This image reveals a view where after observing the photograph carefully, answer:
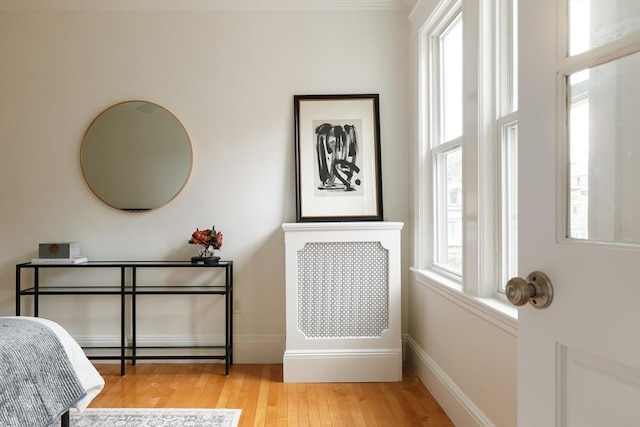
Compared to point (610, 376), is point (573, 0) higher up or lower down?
higher up

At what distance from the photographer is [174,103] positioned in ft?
10.4

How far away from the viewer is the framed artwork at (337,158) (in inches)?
123

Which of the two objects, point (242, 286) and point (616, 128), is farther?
point (242, 286)

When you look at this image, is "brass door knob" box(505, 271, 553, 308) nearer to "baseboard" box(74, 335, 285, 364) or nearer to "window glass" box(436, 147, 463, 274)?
"window glass" box(436, 147, 463, 274)

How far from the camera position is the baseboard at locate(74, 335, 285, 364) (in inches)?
125

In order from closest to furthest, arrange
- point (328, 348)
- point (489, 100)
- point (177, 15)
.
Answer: point (489, 100) → point (328, 348) → point (177, 15)

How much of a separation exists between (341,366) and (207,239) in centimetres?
128

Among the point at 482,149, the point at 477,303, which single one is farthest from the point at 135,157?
the point at 477,303

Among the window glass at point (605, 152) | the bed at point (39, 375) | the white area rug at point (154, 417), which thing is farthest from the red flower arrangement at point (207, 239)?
the window glass at point (605, 152)

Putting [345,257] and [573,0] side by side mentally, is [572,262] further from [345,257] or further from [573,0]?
[345,257]

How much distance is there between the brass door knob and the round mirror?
107 inches

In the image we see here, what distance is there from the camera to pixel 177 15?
125 inches

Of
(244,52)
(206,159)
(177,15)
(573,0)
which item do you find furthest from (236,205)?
(573,0)

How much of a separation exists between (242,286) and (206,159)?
1007 millimetres
